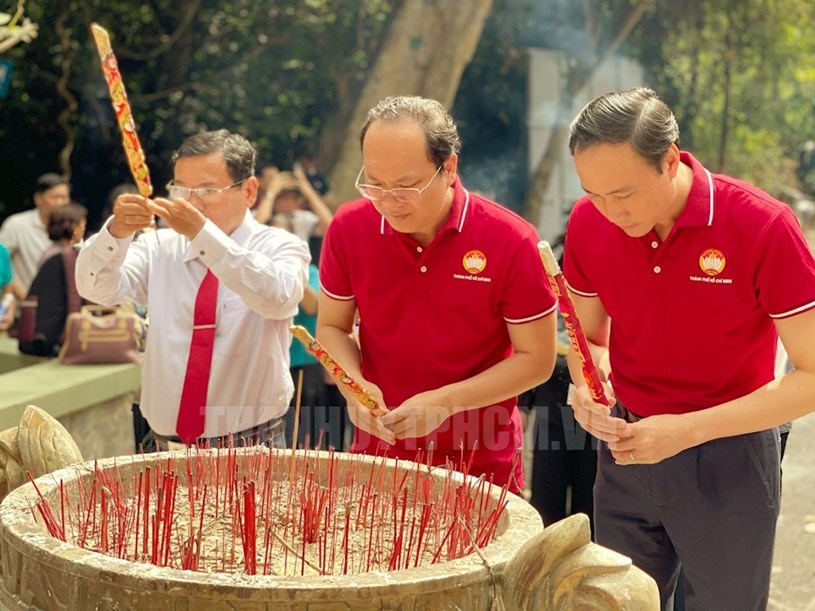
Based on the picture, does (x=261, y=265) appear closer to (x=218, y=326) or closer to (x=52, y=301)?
(x=218, y=326)

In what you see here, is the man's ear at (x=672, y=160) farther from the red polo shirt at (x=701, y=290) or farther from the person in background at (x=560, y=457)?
the person in background at (x=560, y=457)

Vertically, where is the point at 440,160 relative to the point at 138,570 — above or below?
above

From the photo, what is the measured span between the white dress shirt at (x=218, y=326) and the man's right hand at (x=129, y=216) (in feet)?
0.56

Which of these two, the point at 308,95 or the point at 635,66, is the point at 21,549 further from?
the point at 635,66

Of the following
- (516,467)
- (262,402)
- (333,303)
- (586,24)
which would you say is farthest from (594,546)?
(586,24)

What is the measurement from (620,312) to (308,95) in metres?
8.97

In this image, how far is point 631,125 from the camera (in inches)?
106

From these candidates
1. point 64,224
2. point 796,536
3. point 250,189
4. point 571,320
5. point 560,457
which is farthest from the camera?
point 64,224

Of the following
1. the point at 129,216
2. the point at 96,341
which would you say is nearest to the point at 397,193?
the point at 129,216

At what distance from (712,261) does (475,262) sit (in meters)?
0.69

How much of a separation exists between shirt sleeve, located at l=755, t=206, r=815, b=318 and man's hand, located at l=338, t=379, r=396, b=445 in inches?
39.6

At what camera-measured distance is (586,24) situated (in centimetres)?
1349

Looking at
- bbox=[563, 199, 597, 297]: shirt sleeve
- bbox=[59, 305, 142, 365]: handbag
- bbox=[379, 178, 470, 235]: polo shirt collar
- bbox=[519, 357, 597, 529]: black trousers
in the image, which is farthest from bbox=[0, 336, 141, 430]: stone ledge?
bbox=[563, 199, 597, 297]: shirt sleeve

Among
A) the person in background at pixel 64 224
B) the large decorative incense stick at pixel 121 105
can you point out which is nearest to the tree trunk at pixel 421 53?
the person in background at pixel 64 224
